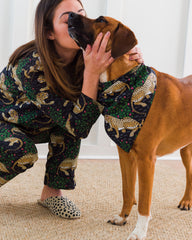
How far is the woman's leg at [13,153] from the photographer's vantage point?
4.32ft

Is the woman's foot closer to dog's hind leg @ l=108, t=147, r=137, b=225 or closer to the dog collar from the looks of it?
dog's hind leg @ l=108, t=147, r=137, b=225

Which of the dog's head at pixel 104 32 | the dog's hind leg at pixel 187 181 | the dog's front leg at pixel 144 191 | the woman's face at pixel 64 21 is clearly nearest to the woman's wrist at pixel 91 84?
the dog's head at pixel 104 32

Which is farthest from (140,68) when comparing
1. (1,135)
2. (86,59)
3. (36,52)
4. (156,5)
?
(156,5)

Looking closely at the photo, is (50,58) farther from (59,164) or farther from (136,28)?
(136,28)

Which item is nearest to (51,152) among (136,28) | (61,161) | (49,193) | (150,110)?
(61,161)

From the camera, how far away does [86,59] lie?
120 centimetres

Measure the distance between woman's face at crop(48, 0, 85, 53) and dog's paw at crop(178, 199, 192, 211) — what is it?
3.06 feet

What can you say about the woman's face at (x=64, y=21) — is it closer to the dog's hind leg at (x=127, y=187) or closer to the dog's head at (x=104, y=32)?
the dog's head at (x=104, y=32)

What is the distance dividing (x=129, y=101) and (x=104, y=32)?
0.90 feet

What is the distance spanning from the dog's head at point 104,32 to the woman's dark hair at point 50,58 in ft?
0.65

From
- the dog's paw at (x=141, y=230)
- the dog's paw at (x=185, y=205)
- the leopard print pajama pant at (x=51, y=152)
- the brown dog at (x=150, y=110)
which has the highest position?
the brown dog at (x=150, y=110)

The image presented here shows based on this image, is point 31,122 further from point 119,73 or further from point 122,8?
point 122,8

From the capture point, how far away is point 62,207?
4.53 ft

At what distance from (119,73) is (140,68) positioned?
3.3 inches
